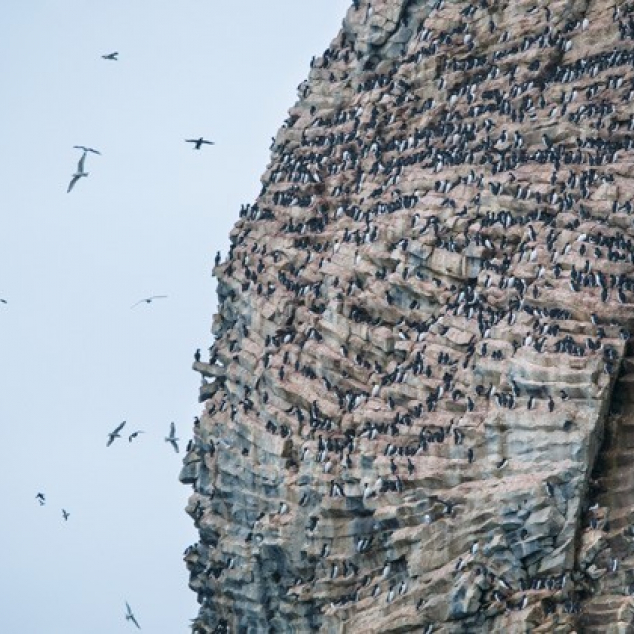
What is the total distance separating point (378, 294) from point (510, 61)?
12.3 metres

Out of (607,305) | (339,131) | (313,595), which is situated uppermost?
(339,131)

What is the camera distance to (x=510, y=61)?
136 meters

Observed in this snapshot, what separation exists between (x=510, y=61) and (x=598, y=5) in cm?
342

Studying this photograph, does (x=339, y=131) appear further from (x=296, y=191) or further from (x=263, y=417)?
(x=263, y=417)

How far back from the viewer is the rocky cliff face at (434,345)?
11544 cm

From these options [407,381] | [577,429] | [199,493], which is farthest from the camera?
[199,493]

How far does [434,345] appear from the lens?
12325 cm

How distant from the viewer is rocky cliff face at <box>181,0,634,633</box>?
115438 mm

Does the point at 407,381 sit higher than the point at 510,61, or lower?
lower

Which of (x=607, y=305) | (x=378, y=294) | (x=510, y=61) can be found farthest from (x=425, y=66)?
(x=607, y=305)

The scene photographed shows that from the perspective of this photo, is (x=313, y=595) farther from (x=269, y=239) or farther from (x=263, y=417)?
(x=269, y=239)

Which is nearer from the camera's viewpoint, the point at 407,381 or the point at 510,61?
the point at 407,381

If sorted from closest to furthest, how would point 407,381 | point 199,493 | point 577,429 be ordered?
point 577,429 → point 407,381 → point 199,493

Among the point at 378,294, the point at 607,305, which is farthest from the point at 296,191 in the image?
the point at 607,305
